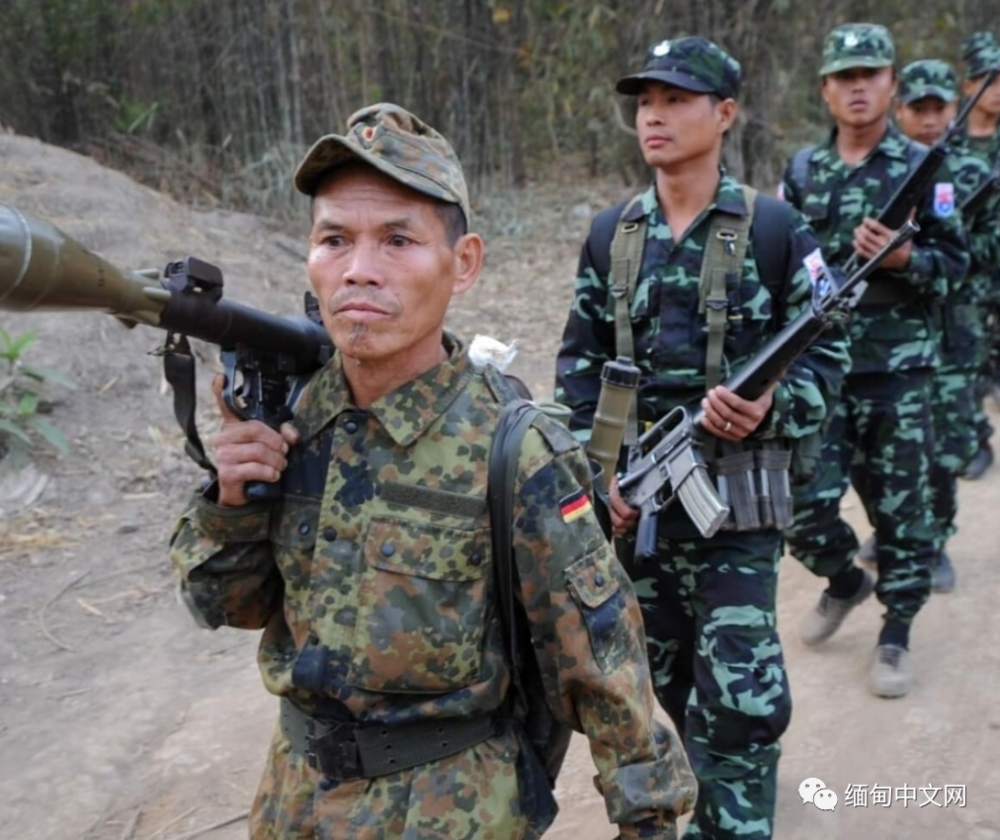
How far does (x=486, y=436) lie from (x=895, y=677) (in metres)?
2.77

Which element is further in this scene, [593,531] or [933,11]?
[933,11]

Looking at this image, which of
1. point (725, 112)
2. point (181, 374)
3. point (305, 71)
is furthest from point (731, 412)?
point (305, 71)

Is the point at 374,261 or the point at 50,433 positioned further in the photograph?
the point at 50,433

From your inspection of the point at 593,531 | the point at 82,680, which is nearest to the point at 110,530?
the point at 82,680

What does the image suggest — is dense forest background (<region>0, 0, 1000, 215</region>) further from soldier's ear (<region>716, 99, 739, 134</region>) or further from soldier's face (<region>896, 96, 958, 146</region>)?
soldier's ear (<region>716, 99, 739, 134</region>)

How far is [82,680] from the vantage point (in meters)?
4.23

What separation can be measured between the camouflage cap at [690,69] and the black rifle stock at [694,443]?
1.98 feet

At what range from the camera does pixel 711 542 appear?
9.80 ft

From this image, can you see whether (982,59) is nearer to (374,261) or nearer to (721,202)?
(721,202)

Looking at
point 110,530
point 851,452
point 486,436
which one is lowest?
point 110,530

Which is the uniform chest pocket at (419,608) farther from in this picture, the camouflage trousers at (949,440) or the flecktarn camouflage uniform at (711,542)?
Result: the camouflage trousers at (949,440)

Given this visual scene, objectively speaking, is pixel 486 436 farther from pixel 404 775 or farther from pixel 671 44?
pixel 671 44

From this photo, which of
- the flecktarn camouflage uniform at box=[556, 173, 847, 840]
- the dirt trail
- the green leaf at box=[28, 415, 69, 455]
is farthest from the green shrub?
the flecktarn camouflage uniform at box=[556, 173, 847, 840]

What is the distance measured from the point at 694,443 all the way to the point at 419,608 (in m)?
1.36
